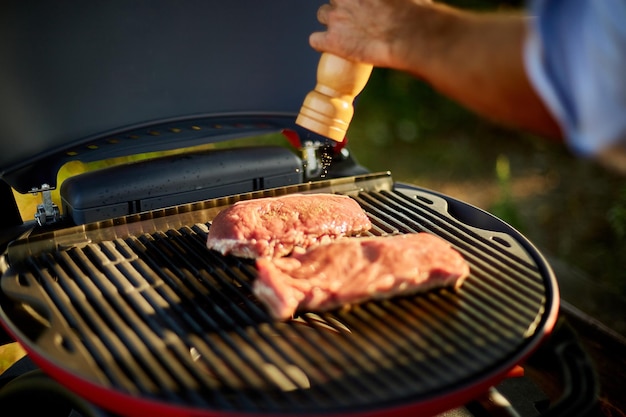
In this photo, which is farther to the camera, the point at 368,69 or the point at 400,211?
the point at 400,211

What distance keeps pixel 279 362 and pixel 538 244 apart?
3.75 metres

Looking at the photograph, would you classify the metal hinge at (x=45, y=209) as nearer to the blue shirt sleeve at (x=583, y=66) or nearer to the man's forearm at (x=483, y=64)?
the man's forearm at (x=483, y=64)

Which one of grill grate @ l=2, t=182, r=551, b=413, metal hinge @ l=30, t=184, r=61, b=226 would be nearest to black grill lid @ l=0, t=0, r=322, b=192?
metal hinge @ l=30, t=184, r=61, b=226

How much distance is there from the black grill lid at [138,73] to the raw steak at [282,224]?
49 centimetres

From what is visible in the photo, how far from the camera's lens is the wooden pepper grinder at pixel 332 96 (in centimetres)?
211

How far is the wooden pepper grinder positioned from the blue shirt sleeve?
2.41 feet

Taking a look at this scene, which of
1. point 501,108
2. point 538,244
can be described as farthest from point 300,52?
point 538,244

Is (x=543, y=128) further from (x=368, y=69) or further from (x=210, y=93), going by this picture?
(x=210, y=93)

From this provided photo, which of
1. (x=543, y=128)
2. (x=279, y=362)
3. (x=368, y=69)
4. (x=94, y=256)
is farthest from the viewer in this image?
(x=94, y=256)

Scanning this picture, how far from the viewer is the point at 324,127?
2.16 m

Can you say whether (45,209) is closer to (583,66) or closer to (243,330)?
(243,330)

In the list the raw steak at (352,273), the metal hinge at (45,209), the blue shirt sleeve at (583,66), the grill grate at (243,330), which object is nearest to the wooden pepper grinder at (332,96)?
the raw steak at (352,273)

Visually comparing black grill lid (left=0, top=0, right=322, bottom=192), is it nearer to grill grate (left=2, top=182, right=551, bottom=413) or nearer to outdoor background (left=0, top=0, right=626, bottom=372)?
grill grate (left=2, top=182, right=551, bottom=413)

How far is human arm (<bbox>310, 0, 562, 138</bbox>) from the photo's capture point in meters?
1.54
